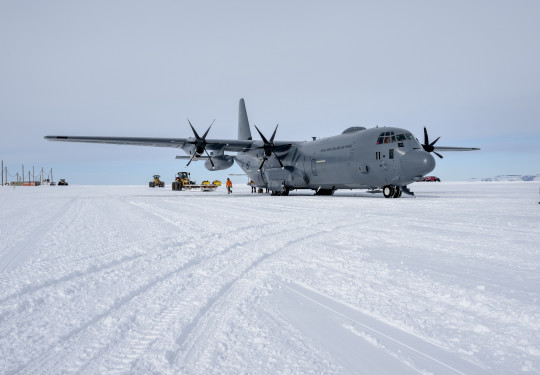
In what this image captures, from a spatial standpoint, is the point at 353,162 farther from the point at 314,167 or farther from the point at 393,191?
the point at 314,167

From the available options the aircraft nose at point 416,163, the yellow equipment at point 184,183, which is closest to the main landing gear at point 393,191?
the aircraft nose at point 416,163

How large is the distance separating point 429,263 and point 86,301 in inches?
145

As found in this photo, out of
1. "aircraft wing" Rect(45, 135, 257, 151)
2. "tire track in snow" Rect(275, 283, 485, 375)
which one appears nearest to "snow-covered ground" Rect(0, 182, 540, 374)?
"tire track in snow" Rect(275, 283, 485, 375)

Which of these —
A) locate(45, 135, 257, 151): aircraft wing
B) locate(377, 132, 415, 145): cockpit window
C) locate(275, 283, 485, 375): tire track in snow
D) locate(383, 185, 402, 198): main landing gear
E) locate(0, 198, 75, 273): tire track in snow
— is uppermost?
locate(45, 135, 257, 151): aircraft wing

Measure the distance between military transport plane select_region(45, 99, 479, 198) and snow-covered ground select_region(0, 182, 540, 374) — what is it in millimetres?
11726

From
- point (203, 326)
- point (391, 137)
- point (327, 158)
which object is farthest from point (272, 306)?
point (327, 158)

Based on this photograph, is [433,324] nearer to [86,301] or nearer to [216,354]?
[216,354]

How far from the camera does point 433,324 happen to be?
252 cm

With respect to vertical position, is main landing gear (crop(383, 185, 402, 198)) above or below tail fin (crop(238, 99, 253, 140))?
below

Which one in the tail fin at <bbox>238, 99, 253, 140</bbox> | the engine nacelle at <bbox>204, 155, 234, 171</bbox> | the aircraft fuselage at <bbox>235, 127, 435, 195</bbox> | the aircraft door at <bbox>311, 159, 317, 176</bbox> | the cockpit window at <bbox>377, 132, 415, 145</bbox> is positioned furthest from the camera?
the tail fin at <bbox>238, 99, 253, 140</bbox>

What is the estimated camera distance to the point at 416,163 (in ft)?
54.1

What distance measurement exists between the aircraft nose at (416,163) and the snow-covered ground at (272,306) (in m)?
10.9

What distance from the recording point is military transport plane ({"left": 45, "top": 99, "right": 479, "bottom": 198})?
56.9 feet

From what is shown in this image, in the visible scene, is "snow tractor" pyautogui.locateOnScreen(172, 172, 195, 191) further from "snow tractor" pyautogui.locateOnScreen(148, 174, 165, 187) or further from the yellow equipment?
"snow tractor" pyautogui.locateOnScreen(148, 174, 165, 187)
